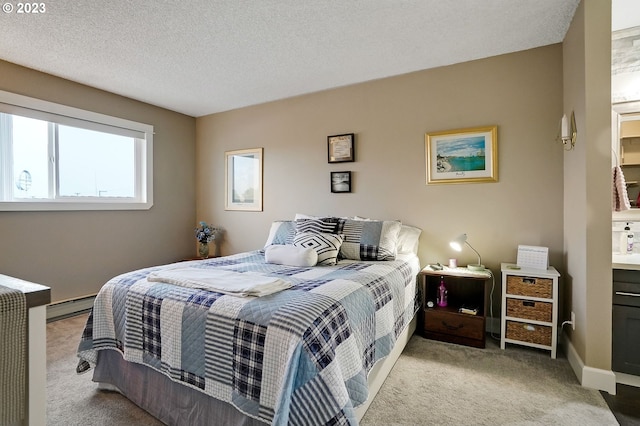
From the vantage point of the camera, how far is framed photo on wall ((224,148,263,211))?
4090 millimetres

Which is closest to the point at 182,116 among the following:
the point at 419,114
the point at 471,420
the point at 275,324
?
the point at 419,114

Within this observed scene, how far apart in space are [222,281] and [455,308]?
2.06 meters

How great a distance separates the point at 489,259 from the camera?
2816mm

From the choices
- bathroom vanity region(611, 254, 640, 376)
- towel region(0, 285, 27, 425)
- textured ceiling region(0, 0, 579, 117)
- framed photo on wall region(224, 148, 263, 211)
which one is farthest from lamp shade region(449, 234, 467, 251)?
towel region(0, 285, 27, 425)

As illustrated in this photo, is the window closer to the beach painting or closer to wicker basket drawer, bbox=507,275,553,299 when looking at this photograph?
the beach painting

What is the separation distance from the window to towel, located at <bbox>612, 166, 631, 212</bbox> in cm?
470

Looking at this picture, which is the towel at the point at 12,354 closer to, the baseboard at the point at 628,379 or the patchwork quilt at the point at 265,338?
the patchwork quilt at the point at 265,338

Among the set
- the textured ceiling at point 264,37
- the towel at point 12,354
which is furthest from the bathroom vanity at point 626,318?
the towel at point 12,354

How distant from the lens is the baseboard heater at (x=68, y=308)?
3.12 m

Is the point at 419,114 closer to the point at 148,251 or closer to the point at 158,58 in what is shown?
the point at 158,58

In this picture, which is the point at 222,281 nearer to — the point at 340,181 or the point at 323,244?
the point at 323,244

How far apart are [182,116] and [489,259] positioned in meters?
4.33

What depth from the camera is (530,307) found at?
2.37 metres

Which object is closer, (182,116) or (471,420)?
(471,420)
